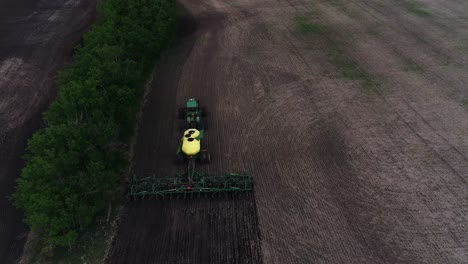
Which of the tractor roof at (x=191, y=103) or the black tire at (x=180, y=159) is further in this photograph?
the tractor roof at (x=191, y=103)

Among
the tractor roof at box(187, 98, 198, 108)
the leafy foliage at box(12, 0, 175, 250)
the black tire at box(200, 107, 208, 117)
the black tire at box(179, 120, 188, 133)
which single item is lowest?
the black tire at box(179, 120, 188, 133)

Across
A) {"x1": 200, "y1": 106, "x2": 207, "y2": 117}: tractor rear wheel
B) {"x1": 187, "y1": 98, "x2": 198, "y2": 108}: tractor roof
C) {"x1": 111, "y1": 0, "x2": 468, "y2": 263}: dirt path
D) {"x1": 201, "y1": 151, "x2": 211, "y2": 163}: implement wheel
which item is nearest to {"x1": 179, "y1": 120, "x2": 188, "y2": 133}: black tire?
{"x1": 111, "y1": 0, "x2": 468, "y2": 263}: dirt path

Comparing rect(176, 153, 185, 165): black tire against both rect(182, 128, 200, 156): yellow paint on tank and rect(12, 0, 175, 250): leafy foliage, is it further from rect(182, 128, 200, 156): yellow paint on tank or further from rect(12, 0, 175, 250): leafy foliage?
rect(12, 0, 175, 250): leafy foliage

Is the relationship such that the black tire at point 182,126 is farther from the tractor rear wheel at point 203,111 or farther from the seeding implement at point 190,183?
the seeding implement at point 190,183

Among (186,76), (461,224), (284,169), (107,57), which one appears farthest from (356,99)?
(107,57)

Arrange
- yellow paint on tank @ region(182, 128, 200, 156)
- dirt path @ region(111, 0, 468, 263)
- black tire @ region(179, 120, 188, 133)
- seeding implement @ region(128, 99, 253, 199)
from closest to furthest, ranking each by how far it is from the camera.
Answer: dirt path @ region(111, 0, 468, 263) → seeding implement @ region(128, 99, 253, 199) → yellow paint on tank @ region(182, 128, 200, 156) → black tire @ region(179, 120, 188, 133)

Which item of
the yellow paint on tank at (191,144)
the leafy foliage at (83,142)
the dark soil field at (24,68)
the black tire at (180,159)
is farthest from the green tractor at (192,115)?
the dark soil field at (24,68)

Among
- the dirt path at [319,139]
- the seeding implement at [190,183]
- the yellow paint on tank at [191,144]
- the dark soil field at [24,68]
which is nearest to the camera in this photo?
the dirt path at [319,139]

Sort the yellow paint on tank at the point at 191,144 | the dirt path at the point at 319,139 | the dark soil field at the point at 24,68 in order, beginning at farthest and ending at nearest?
the yellow paint on tank at the point at 191,144, the dark soil field at the point at 24,68, the dirt path at the point at 319,139
